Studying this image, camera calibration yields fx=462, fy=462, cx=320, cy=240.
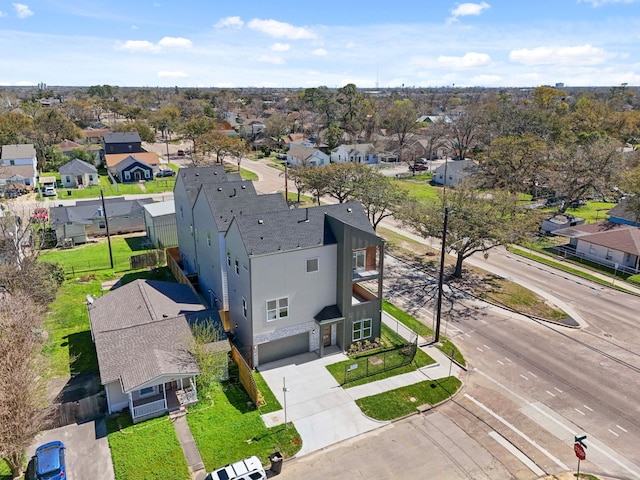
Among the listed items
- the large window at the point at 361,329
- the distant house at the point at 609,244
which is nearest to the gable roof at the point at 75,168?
the large window at the point at 361,329

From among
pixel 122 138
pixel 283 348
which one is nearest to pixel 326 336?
pixel 283 348

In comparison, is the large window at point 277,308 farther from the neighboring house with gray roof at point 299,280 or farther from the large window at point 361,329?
the large window at point 361,329

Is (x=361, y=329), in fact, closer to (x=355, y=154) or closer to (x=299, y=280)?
(x=299, y=280)

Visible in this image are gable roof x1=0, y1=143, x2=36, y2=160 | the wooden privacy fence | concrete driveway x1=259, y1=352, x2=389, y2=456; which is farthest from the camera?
gable roof x1=0, y1=143, x2=36, y2=160

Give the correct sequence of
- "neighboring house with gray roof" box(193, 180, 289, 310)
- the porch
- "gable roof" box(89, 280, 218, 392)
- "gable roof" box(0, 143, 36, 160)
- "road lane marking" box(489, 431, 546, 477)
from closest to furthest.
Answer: "road lane marking" box(489, 431, 546, 477) < the porch < "gable roof" box(89, 280, 218, 392) < "neighboring house with gray roof" box(193, 180, 289, 310) < "gable roof" box(0, 143, 36, 160)

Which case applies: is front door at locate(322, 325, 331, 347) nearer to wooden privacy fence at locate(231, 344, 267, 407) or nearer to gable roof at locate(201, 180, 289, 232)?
wooden privacy fence at locate(231, 344, 267, 407)

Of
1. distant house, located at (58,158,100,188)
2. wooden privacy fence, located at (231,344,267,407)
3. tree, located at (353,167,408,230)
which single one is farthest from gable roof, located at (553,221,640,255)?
distant house, located at (58,158,100,188)
